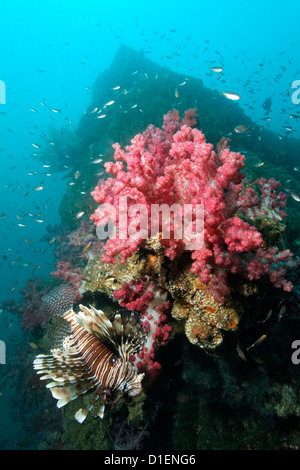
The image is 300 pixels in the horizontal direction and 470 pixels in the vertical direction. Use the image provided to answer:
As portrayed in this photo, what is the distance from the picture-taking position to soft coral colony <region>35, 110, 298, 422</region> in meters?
2.29

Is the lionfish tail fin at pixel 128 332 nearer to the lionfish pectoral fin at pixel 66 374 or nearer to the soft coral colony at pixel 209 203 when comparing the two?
the lionfish pectoral fin at pixel 66 374

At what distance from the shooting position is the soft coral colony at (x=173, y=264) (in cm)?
229

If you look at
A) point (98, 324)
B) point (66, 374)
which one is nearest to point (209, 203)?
point (98, 324)

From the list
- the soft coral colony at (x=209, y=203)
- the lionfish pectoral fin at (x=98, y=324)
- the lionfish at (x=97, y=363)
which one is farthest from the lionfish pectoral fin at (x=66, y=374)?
the soft coral colony at (x=209, y=203)

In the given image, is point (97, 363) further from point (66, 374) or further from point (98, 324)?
point (98, 324)

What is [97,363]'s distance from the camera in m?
2.47

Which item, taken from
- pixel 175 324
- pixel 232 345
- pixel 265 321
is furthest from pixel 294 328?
pixel 175 324

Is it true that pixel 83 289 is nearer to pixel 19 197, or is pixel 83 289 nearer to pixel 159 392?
pixel 159 392

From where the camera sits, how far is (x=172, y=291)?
2.76m

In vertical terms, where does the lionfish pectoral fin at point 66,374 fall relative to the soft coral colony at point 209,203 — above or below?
below

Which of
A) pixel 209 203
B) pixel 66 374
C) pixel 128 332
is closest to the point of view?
pixel 209 203

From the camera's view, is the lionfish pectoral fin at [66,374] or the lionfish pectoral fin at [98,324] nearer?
the lionfish pectoral fin at [66,374]

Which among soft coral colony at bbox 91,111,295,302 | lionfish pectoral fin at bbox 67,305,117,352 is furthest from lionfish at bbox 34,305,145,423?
soft coral colony at bbox 91,111,295,302

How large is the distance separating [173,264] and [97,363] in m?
1.33
